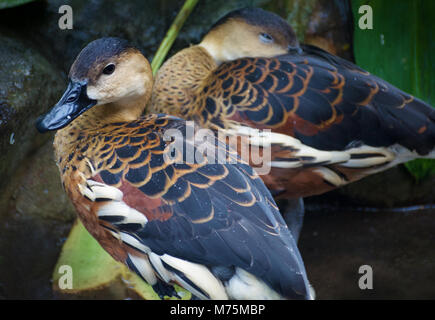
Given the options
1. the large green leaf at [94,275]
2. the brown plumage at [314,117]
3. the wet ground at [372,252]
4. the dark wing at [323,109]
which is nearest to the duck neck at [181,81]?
the brown plumage at [314,117]

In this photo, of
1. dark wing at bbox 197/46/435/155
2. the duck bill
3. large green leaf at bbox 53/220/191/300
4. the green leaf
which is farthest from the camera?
the green leaf

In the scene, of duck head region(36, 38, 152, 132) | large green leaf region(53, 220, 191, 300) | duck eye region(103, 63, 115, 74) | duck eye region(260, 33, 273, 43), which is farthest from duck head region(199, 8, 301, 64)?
large green leaf region(53, 220, 191, 300)

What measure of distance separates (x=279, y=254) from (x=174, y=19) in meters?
1.54

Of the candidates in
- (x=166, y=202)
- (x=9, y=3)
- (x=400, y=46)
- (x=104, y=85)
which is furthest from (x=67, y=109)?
(x=400, y=46)

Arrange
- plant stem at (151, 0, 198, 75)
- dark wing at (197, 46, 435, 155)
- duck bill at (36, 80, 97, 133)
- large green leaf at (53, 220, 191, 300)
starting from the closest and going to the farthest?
duck bill at (36, 80, 97, 133) → dark wing at (197, 46, 435, 155) → large green leaf at (53, 220, 191, 300) → plant stem at (151, 0, 198, 75)

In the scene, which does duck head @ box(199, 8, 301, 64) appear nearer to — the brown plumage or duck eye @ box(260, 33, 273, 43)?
duck eye @ box(260, 33, 273, 43)

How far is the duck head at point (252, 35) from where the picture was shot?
2125mm

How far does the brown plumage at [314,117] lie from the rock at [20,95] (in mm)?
682

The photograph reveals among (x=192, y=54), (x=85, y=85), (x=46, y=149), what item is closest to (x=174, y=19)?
(x=192, y=54)

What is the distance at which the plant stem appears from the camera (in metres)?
2.31

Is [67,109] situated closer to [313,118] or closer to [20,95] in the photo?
[20,95]

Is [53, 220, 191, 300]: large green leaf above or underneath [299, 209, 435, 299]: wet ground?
above

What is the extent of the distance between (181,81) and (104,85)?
1.63 feet

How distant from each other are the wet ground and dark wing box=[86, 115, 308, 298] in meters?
0.73
